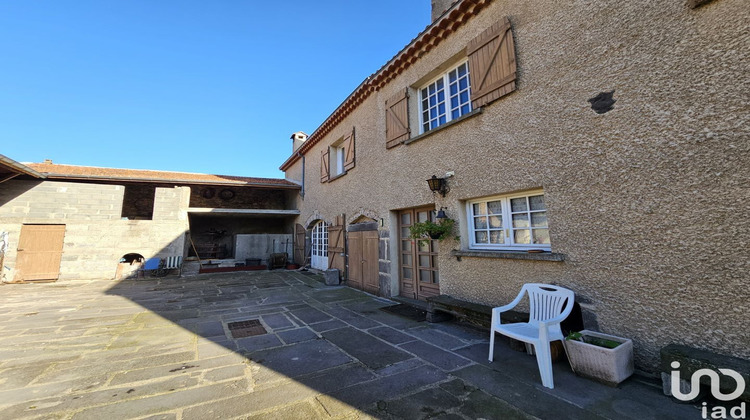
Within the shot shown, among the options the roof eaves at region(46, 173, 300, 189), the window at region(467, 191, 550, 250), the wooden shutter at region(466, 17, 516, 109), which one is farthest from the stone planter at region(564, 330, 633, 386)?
the roof eaves at region(46, 173, 300, 189)

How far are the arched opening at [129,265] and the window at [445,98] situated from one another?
10.6m

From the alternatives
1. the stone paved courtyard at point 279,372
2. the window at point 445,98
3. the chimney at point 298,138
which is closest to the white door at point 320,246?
the stone paved courtyard at point 279,372

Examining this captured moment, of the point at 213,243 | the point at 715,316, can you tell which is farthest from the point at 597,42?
the point at 213,243

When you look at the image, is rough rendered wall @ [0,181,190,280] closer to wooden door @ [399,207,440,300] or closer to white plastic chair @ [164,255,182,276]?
white plastic chair @ [164,255,182,276]

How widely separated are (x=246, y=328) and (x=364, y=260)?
332cm

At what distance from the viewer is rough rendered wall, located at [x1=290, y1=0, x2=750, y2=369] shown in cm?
234

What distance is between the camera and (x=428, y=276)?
539 cm

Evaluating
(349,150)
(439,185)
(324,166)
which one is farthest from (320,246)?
(439,185)

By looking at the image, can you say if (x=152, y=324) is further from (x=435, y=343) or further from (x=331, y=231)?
(x=331, y=231)

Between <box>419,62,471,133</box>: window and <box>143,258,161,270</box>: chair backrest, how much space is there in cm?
1000

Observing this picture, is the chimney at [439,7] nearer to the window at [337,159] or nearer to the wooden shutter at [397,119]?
the wooden shutter at [397,119]

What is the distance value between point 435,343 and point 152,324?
4201 mm

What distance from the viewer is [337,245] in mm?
8508

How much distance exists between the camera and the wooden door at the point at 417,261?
5.29m
